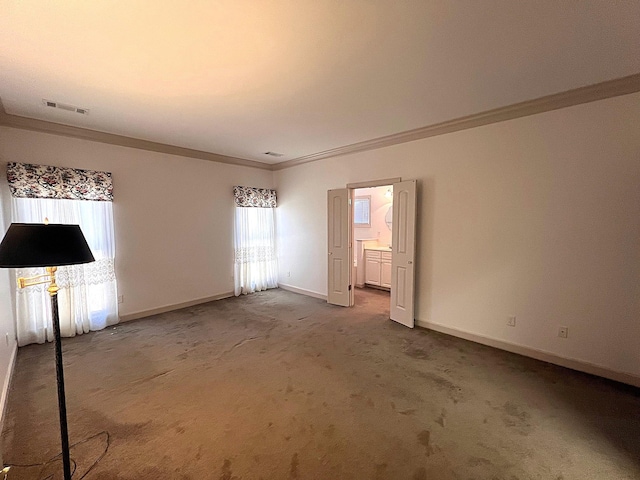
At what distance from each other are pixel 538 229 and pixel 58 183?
556cm

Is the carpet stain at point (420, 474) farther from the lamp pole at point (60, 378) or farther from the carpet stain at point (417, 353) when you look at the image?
the lamp pole at point (60, 378)

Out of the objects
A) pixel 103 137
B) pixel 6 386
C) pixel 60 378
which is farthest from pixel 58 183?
pixel 60 378

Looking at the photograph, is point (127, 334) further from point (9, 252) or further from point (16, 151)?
point (9, 252)

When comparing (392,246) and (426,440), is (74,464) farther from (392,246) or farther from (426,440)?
(392,246)

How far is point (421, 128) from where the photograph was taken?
370cm

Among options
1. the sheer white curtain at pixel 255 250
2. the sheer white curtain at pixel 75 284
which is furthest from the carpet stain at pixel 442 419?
the sheer white curtain at pixel 75 284

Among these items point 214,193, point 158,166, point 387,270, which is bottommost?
point 387,270

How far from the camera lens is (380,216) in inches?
258

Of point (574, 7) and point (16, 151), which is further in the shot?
point (16, 151)

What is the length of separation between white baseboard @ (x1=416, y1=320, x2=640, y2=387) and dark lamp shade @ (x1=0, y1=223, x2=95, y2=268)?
387 cm

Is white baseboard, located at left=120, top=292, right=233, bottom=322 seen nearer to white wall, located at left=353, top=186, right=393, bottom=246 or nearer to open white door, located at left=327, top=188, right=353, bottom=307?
open white door, located at left=327, top=188, right=353, bottom=307

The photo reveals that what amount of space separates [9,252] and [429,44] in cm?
272

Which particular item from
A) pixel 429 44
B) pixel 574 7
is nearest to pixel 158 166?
pixel 429 44

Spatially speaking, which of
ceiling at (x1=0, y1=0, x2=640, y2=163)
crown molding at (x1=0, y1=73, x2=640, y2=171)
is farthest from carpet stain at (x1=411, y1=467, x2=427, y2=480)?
crown molding at (x1=0, y1=73, x2=640, y2=171)
